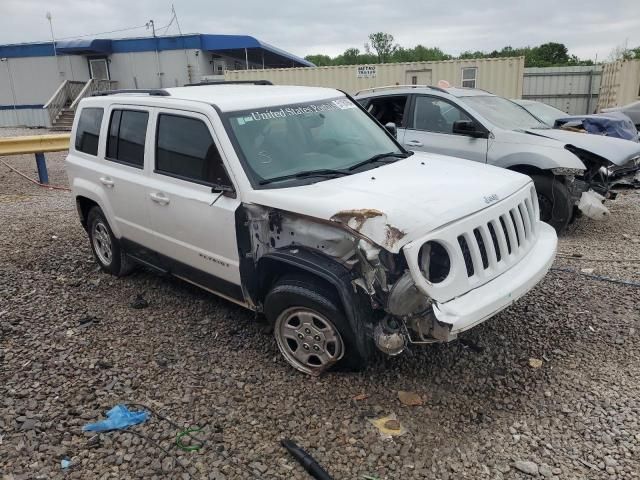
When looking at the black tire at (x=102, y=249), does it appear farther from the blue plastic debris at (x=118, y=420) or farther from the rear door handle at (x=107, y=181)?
the blue plastic debris at (x=118, y=420)

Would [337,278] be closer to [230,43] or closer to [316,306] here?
[316,306]

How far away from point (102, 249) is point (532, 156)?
5065 millimetres

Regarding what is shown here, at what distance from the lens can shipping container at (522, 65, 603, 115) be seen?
66.2 feet

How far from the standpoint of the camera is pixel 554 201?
6383 mm

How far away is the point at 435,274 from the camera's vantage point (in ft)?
10.3

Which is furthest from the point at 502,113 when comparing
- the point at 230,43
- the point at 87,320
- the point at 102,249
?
the point at 230,43

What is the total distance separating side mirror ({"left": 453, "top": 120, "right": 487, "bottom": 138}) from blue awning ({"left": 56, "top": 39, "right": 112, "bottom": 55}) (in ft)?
85.7

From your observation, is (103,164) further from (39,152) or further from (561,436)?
(39,152)

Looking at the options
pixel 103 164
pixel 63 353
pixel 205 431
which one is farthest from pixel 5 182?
pixel 205 431

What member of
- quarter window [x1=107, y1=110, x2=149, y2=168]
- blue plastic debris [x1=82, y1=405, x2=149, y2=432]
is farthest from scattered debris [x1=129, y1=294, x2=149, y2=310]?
blue plastic debris [x1=82, y1=405, x2=149, y2=432]

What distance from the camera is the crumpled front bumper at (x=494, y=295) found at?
2906 millimetres

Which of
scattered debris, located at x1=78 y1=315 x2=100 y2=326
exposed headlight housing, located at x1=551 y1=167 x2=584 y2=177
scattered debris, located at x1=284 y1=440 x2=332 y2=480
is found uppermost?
exposed headlight housing, located at x1=551 y1=167 x2=584 y2=177

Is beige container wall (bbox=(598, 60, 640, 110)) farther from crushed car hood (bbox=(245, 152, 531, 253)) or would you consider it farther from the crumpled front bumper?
the crumpled front bumper

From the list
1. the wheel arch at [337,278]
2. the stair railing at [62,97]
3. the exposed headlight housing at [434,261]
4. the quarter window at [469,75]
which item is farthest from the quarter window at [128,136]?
the stair railing at [62,97]
